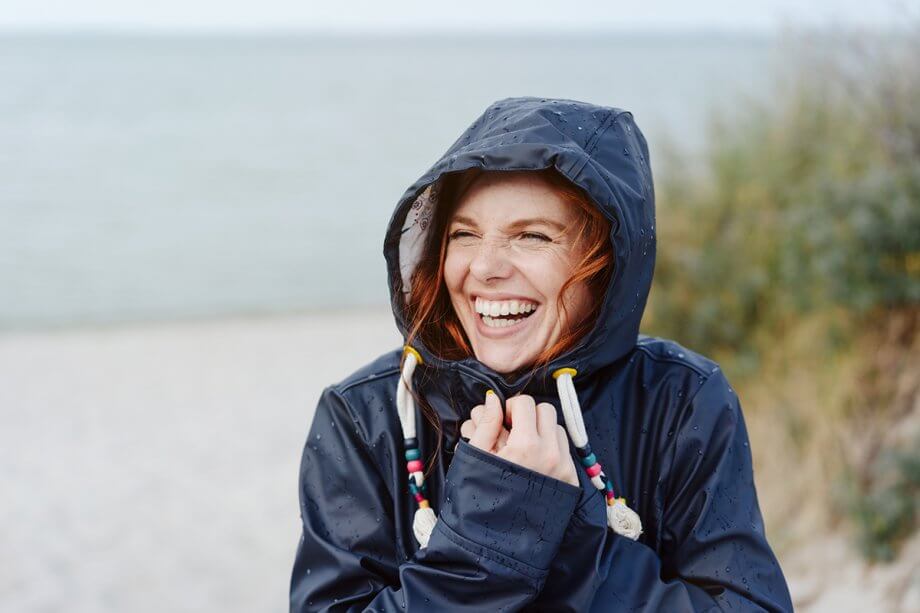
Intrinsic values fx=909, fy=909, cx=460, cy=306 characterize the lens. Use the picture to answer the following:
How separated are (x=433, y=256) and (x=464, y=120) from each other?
97.7 ft

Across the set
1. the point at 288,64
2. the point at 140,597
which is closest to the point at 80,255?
the point at 140,597

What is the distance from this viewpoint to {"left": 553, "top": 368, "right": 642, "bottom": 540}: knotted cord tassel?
1.82 m

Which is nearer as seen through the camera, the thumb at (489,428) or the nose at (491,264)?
the thumb at (489,428)

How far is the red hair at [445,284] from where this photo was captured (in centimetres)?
190

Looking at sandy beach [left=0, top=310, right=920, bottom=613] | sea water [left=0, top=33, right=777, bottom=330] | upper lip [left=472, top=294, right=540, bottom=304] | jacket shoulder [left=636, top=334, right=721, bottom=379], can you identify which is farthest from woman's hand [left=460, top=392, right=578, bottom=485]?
sea water [left=0, top=33, right=777, bottom=330]

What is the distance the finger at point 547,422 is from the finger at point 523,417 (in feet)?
0.05

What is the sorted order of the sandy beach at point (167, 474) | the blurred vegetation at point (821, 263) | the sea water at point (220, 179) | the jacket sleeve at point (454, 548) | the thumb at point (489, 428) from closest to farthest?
the jacket sleeve at point (454, 548)
the thumb at point (489, 428)
the blurred vegetation at point (821, 263)
the sandy beach at point (167, 474)
the sea water at point (220, 179)

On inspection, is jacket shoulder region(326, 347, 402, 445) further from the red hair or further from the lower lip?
the lower lip

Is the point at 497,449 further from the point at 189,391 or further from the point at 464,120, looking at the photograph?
the point at 464,120

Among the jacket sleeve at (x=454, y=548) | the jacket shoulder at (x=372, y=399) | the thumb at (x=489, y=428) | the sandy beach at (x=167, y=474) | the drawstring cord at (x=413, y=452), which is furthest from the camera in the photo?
the sandy beach at (x=167, y=474)

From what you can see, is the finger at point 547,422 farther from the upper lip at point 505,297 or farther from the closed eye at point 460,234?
the closed eye at point 460,234

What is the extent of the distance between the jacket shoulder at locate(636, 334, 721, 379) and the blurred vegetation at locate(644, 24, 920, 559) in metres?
2.51

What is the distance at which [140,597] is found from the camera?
206 inches

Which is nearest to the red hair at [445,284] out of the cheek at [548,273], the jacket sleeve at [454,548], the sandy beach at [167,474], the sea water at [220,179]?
the cheek at [548,273]
